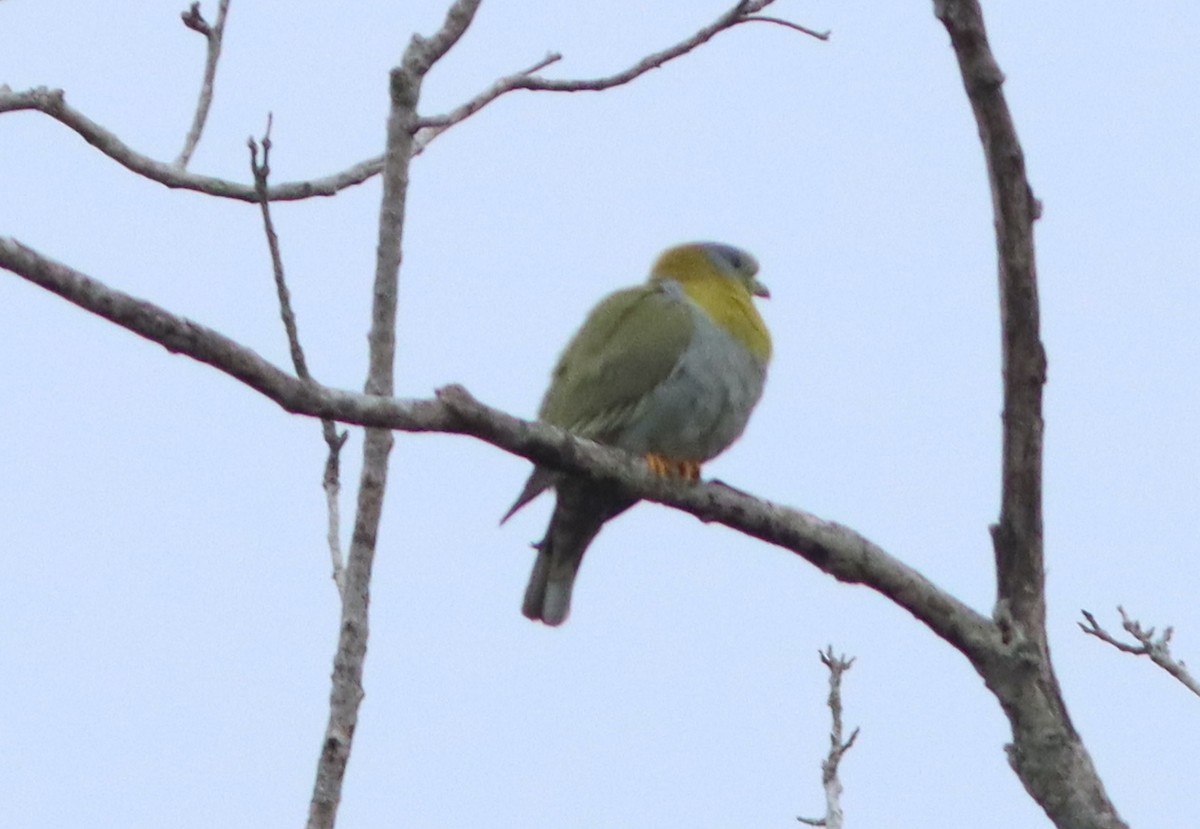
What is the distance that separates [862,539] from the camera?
3.91 m

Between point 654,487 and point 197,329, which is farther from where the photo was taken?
point 654,487

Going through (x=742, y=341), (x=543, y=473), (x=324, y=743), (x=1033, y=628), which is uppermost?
(x=742, y=341)

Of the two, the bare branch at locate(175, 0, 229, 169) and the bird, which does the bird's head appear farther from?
the bare branch at locate(175, 0, 229, 169)

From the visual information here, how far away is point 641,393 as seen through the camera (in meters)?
5.29

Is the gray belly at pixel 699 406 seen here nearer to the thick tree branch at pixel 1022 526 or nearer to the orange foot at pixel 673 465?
the orange foot at pixel 673 465

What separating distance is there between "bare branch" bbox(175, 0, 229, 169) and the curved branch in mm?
1663

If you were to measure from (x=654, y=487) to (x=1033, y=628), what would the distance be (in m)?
0.88

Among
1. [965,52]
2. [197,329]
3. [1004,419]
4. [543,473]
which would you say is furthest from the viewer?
[543,473]

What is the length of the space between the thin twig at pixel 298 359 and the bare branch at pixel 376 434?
0.29ft

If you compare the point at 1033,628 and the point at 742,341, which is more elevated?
the point at 742,341

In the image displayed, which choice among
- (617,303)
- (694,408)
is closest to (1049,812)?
(694,408)

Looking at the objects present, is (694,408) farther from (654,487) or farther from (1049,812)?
(1049,812)

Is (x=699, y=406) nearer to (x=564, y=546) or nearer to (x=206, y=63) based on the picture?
(x=564, y=546)

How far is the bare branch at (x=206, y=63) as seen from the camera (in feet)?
16.8
